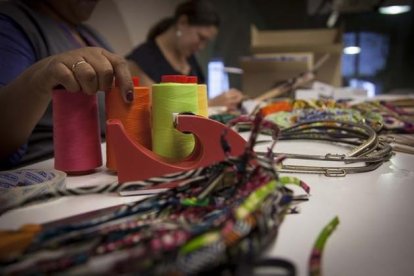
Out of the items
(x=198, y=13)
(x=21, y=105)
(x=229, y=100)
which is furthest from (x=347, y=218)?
(x=198, y=13)

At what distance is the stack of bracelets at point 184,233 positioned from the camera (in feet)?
0.58

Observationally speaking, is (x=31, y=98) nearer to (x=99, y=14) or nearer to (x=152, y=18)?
(x=99, y=14)

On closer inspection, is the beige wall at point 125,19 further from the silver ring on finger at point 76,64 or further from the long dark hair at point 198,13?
the silver ring on finger at point 76,64

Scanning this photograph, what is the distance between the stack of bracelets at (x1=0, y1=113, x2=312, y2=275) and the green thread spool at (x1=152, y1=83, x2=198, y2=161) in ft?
0.41

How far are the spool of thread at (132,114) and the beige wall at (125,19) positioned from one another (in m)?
1.45

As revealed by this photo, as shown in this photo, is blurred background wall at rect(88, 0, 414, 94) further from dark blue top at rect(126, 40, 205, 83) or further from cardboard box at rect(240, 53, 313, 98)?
cardboard box at rect(240, 53, 313, 98)

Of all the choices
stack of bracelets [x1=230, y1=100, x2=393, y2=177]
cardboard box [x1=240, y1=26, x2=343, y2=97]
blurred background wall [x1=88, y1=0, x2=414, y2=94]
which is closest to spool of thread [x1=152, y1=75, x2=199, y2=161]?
stack of bracelets [x1=230, y1=100, x2=393, y2=177]

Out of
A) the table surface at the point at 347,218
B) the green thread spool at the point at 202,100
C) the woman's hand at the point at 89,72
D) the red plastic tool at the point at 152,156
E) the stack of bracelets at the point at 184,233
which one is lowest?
the table surface at the point at 347,218

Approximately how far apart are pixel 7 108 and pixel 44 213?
0.28 metres

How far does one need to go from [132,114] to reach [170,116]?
0.21 ft

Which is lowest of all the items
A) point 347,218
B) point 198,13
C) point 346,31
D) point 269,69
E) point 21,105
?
point 347,218

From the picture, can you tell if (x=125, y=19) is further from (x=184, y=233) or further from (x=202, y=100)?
(x=184, y=233)

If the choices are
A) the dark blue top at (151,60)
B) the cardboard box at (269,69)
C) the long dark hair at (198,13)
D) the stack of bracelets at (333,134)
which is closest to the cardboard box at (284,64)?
the cardboard box at (269,69)

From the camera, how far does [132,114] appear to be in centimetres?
43
